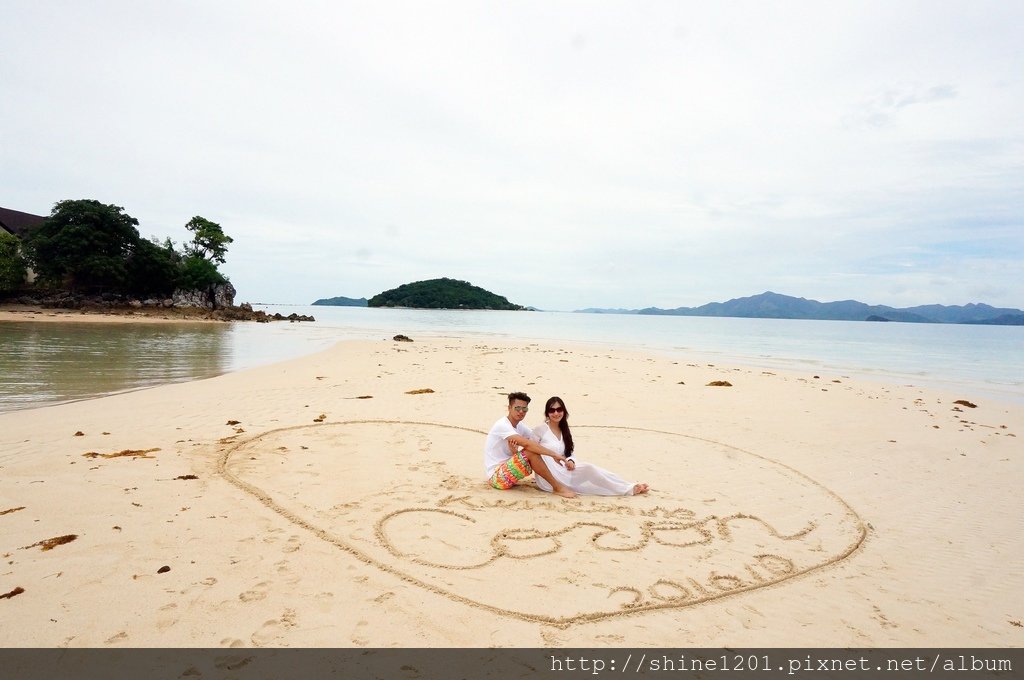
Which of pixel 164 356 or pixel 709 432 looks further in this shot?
pixel 164 356

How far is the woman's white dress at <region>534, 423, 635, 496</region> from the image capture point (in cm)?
642

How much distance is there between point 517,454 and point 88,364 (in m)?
17.1

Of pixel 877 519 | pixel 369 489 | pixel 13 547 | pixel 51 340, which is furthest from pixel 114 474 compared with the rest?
pixel 51 340

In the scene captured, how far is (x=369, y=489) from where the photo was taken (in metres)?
6.21

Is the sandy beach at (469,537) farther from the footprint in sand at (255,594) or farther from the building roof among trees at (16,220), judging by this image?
the building roof among trees at (16,220)

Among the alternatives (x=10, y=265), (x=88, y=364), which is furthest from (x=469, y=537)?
(x=10, y=265)

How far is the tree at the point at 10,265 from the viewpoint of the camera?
153ft

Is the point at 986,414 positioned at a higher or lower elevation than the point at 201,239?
lower

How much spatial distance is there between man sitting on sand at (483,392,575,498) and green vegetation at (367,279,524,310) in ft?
540

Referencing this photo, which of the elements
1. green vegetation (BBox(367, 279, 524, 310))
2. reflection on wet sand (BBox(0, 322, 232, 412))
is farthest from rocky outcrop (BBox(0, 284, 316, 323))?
green vegetation (BBox(367, 279, 524, 310))

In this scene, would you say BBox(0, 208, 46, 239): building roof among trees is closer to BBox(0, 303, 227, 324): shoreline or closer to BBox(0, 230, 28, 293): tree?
BBox(0, 230, 28, 293): tree

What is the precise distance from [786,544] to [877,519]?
180cm

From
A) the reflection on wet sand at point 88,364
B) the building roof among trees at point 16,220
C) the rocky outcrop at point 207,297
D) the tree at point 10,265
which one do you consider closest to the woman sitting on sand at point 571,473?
the reflection on wet sand at point 88,364

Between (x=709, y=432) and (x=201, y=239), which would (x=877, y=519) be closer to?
(x=709, y=432)
